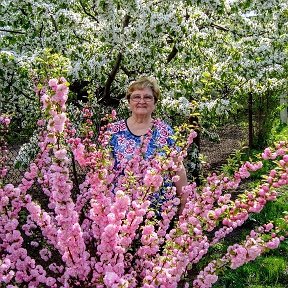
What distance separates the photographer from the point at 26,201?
8.87 feet

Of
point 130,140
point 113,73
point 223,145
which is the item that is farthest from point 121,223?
point 223,145

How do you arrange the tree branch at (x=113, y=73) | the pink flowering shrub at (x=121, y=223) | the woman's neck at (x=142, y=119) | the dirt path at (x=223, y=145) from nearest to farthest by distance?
1. the pink flowering shrub at (x=121, y=223)
2. the woman's neck at (x=142, y=119)
3. the tree branch at (x=113, y=73)
4. the dirt path at (x=223, y=145)

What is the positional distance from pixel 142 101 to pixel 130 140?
1.01ft

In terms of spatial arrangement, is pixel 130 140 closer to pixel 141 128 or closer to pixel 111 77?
pixel 141 128

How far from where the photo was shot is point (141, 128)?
3676 millimetres

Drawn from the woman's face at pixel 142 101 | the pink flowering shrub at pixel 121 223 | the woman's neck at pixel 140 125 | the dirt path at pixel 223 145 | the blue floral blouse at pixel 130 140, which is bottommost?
the dirt path at pixel 223 145

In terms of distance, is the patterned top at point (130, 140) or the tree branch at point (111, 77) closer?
the patterned top at point (130, 140)

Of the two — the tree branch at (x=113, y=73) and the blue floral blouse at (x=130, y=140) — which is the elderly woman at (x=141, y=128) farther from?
the tree branch at (x=113, y=73)

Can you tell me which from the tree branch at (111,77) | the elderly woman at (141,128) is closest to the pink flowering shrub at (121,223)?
the elderly woman at (141,128)

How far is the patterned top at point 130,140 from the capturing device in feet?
11.8

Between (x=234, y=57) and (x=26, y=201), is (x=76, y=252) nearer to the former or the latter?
(x=26, y=201)

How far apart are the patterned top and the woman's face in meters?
0.12

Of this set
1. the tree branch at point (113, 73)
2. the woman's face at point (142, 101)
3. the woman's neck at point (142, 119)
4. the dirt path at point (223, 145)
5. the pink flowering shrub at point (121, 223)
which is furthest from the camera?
the dirt path at point (223, 145)

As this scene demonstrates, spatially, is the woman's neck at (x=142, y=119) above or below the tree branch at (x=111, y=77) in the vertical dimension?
below
